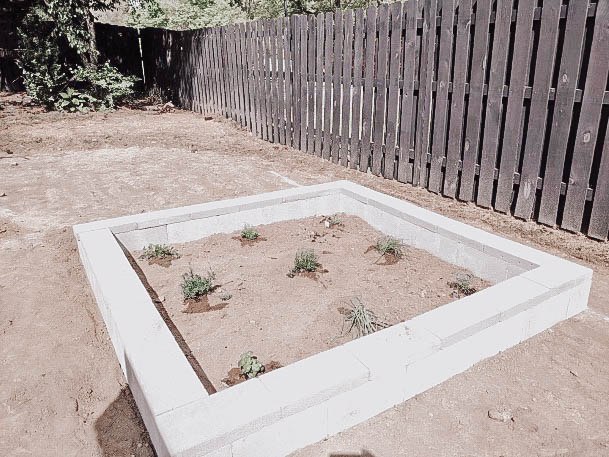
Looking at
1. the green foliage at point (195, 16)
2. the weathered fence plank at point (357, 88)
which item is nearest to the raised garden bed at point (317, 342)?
the weathered fence plank at point (357, 88)

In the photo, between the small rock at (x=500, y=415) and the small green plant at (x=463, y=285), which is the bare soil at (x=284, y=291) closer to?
the small green plant at (x=463, y=285)

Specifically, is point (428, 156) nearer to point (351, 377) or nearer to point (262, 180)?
point (262, 180)

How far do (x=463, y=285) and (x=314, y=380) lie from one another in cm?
158

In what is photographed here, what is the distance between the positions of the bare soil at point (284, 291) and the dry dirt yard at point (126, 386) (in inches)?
20.0

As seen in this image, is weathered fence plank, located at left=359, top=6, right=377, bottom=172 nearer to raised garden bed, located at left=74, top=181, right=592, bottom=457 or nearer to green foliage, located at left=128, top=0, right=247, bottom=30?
raised garden bed, located at left=74, top=181, right=592, bottom=457

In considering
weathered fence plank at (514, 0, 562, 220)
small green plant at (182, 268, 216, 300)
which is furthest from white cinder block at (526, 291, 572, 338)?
small green plant at (182, 268, 216, 300)

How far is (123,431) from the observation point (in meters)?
2.13

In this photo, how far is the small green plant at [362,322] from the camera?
259 cm

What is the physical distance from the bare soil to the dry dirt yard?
0.51m

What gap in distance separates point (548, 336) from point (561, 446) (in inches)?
33.8

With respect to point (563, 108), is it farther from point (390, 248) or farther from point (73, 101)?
point (73, 101)

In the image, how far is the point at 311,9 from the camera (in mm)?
18531

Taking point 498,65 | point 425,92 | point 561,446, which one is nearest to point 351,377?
point 561,446

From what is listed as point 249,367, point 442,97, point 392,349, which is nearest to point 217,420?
point 249,367
